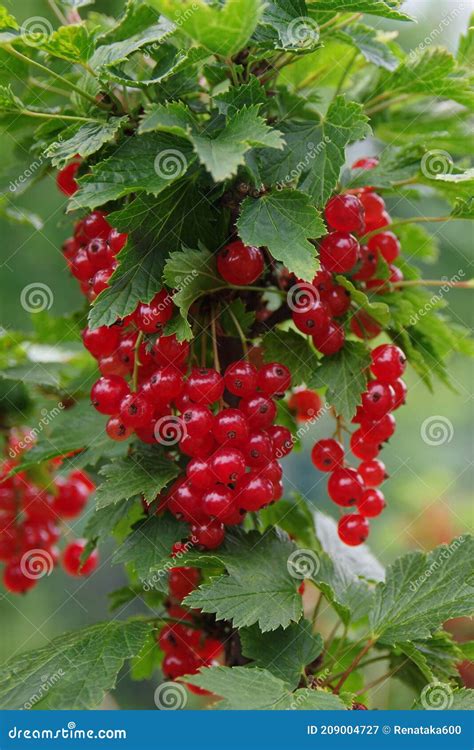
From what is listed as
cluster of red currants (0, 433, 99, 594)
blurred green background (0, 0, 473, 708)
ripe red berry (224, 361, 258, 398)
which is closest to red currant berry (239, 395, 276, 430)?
ripe red berry (224, 361, 258, 398)

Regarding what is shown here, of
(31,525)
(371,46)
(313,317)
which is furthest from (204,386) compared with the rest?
(31,525)

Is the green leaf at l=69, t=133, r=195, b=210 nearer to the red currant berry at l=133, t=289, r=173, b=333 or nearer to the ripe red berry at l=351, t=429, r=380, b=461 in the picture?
the red currant berry at l=133, t=289, r=173, b=333

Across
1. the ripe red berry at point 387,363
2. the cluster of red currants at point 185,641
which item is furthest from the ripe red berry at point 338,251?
the cluster of red currants at point 185,641

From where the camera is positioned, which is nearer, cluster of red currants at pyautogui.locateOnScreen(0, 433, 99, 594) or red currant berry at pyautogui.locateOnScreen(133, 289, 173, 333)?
red currant berry at pyautogui.locateOnScreen(133, 289, 173, 333)

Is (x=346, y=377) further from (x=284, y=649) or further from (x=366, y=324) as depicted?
(x=284, y=649)

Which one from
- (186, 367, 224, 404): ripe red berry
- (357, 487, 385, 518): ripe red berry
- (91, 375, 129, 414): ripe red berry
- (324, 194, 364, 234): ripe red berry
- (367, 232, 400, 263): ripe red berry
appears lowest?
(91, 375, 129, 414): ripe red berry
